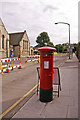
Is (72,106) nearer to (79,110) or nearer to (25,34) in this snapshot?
(79,110)

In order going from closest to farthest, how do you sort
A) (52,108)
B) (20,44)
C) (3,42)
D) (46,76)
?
(52,108) < (46,76) < (3,42) < (20,44)

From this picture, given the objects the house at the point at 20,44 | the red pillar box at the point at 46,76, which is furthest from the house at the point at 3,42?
the red pillar box at the point at 46,76

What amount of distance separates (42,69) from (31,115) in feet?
5.65

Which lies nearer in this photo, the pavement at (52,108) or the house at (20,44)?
the pavement at (52,108)

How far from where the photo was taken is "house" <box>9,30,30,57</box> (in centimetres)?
4616

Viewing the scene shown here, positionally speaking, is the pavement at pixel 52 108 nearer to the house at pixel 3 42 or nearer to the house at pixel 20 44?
the house at pixel 3 42

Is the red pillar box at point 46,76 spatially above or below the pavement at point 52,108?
above

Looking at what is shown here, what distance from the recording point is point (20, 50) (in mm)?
46281

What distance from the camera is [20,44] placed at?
46.4 meters

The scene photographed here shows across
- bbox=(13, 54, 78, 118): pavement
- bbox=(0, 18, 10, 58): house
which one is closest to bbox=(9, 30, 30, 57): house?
bbox=(0, 18, 10, 58): house

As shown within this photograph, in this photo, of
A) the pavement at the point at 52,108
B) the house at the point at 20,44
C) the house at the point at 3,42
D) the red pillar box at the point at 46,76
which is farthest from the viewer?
the house at the point at 20,44

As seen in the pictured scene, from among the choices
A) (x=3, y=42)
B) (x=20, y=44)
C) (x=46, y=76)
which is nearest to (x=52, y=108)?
(x=46, y=76)

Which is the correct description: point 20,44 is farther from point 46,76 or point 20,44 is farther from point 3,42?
point 46,76

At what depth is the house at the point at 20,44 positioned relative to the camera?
46.2m
